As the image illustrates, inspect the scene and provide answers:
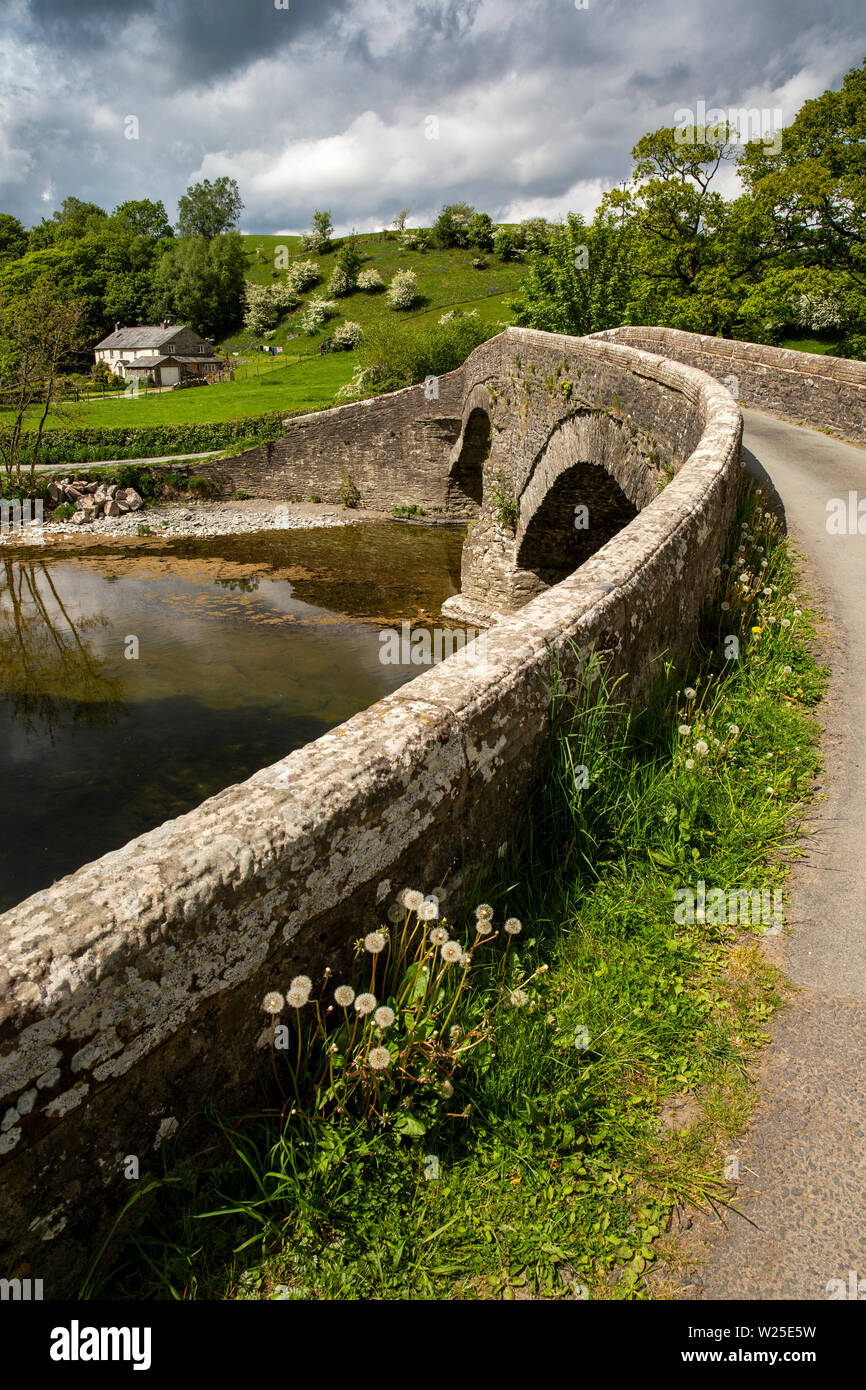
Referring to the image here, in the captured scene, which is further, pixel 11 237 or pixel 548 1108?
pixel 11 237

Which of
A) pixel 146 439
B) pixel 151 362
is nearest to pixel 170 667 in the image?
pixel 146 439

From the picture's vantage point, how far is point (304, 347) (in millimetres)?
69000

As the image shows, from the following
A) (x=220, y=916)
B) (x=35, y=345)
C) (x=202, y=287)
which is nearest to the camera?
(x=220, y=916)

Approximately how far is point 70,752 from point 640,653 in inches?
492

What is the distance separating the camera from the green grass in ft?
7.04

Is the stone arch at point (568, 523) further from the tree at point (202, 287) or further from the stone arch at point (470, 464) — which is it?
the tree at point (202, 287)

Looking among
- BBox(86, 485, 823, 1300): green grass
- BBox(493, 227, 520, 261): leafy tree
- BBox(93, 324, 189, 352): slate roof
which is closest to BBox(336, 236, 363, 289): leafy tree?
BBox(493, 227, 520, 261): leafy tree

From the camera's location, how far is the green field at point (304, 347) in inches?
1766

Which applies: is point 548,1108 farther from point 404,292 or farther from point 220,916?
point 404,292

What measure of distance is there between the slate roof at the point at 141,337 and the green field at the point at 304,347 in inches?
274

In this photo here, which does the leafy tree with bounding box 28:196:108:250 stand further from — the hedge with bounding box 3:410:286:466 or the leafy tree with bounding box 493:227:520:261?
the hedge with bounding box 3:410:286:466

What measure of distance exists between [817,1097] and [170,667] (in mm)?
16787

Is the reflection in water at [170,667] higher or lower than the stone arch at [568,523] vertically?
lower

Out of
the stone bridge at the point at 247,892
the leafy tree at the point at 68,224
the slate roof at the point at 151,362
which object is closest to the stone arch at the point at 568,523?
the stone bridge at the point at 247,892
